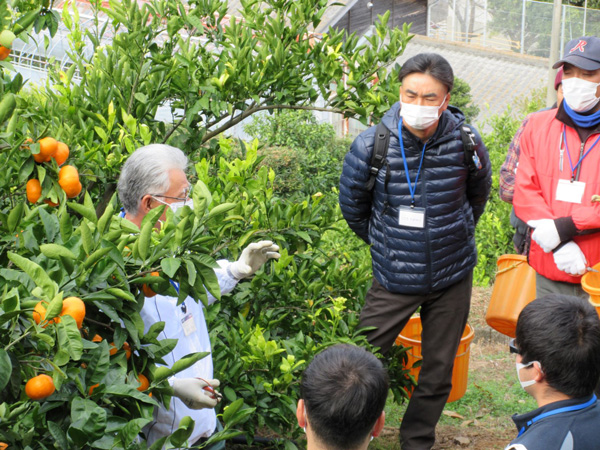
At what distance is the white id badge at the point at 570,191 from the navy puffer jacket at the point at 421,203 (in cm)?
39

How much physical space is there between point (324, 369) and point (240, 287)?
1355 millimetres

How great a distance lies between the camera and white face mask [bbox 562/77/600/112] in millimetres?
3518

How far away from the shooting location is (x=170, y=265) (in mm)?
1758

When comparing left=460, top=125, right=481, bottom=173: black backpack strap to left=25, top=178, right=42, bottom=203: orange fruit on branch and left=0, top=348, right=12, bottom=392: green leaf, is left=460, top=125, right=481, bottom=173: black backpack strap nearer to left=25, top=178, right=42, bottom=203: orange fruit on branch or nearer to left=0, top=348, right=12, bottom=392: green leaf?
left=25, top=178, right=42, bottom=203: orange fruit on branch

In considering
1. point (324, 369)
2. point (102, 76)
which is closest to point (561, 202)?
point (324, 369)

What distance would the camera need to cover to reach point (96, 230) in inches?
76.9

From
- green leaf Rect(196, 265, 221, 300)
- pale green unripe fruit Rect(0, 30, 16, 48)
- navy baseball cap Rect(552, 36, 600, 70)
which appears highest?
pale green unripe fruit Rect(0, 30, 16, 48)

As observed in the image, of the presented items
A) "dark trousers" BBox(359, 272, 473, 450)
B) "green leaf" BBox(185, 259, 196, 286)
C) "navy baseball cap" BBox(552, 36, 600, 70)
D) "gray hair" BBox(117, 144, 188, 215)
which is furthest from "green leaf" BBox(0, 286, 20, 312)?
"navy baseball cap" BBox(552, 36, 600, 70)

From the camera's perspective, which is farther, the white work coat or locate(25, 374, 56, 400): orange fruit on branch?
the white work coat

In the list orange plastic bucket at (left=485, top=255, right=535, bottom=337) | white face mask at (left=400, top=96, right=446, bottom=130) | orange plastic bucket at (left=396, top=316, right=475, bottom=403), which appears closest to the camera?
white face mask at (left=400, top=96, right=446, bottom=130)

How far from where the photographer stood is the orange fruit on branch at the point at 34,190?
214 centimetres

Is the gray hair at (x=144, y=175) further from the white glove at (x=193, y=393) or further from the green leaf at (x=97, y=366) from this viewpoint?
the green leaf at (x=97, y=366)

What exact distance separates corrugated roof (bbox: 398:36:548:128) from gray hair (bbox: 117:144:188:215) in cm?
1876

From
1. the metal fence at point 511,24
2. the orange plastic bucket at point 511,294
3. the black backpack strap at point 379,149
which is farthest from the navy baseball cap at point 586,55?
the metal fence at point 511,24
